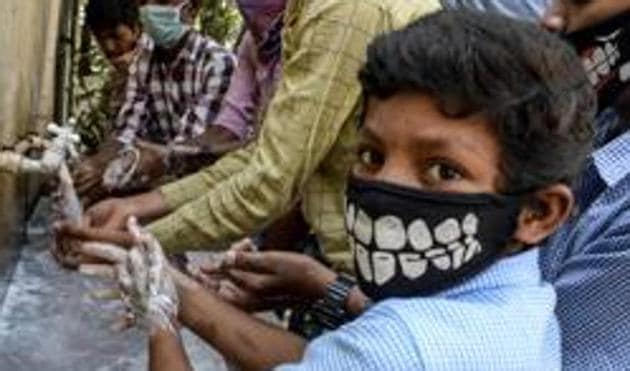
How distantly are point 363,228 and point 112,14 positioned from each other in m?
4.40

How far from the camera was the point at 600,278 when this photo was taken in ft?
5.70

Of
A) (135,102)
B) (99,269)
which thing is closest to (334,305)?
(99,269)

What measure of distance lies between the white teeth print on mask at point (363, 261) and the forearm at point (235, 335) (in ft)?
1.31

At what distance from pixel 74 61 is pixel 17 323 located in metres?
2.62

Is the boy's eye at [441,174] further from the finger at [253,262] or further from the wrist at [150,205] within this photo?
the wrist at [150,205]

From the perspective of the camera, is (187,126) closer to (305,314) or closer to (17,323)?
(17,323)

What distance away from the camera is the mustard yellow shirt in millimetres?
2359

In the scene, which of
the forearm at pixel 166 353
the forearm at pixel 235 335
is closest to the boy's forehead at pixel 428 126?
the forearm at pixel 166 353

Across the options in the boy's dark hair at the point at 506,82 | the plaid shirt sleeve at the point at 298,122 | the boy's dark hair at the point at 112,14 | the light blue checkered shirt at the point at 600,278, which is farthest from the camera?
the boy's dark hair at the point at 112,14

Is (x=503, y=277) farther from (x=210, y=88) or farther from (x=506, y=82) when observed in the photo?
(x=210, y=88)

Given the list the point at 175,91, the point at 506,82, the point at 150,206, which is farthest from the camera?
the point at 175,91

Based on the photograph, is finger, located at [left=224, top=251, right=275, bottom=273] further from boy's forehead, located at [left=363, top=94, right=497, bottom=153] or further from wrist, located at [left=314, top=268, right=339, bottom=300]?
boy's forehead, located at [left=363, top=94, right=497, bottom=153]

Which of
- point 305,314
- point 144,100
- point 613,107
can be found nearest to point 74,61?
point 144,100

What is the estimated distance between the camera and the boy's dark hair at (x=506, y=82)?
1.55 m
